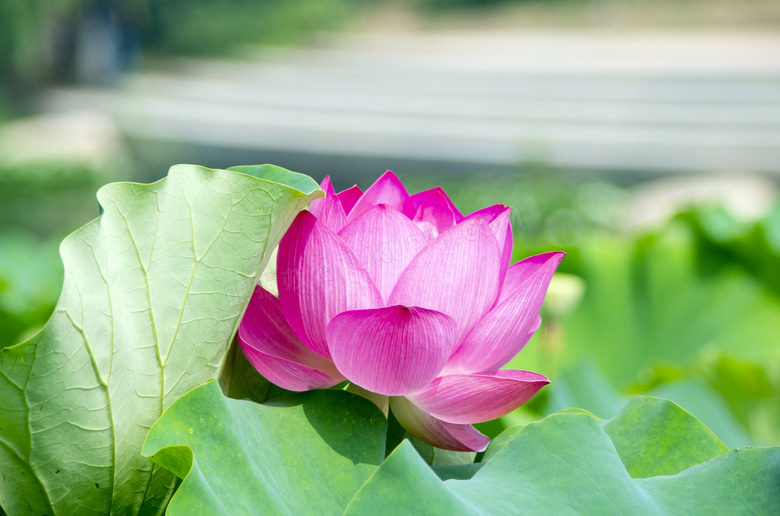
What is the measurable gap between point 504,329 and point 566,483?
0.05 m

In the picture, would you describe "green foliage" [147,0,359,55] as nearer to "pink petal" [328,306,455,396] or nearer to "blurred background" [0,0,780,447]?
"blurred background" [0,0,780,447]

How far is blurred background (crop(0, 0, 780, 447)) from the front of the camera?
118 cm

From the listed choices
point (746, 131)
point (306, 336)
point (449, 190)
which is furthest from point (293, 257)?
point (746, 131)

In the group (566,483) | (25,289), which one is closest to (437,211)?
(566,483)

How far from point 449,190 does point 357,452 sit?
3573 mm

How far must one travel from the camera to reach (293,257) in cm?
25

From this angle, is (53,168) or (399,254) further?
(53,168)

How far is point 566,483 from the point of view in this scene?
23 centimetres

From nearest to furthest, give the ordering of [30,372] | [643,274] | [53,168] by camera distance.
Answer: [30,372] → [643,274] → [53,168]

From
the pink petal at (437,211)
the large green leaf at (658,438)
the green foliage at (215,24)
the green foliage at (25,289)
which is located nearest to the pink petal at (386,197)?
the pink petal at (437,211)

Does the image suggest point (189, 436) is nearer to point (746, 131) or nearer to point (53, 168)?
point (53, 168)

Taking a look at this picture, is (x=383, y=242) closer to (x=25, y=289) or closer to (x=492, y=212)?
(x=492, y=212)

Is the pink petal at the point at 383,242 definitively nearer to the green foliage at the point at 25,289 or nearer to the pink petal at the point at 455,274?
the pink petal at the point at 455,274

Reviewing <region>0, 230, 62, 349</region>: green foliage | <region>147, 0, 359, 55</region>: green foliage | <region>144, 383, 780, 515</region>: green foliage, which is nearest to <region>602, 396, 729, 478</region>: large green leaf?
<region>144, 383, 780, 515</region>: green foliage
